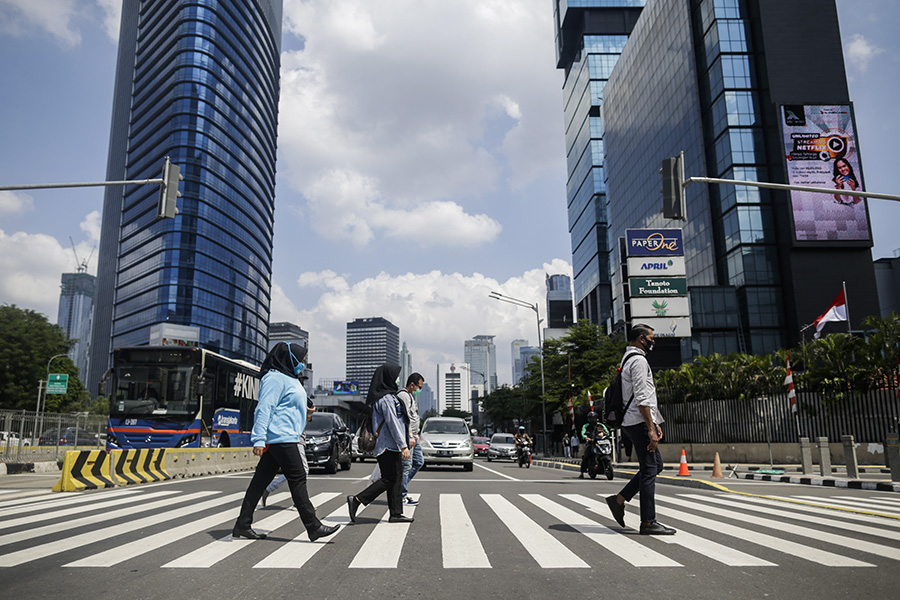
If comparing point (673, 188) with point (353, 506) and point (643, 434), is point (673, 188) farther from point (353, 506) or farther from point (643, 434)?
point (353, 506)

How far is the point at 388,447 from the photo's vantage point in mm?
6738

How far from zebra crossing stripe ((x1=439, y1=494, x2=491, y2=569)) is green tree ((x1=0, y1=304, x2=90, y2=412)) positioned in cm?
4176

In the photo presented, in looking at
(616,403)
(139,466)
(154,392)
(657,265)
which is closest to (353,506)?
(616,403)

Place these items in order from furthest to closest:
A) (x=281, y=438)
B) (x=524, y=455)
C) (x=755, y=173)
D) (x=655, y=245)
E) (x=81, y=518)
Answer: (x=755, y=173) → (x=655, y=245) → (x=524, y=455) → (x=81, y=518) → (x=281, y=438)

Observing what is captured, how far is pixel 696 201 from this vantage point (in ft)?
187

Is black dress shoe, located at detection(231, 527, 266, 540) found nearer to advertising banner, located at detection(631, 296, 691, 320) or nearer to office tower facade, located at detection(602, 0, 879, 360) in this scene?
advertising banner, located at detection(631, 296, 691, 320)

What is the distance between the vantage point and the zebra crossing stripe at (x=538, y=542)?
4.68m

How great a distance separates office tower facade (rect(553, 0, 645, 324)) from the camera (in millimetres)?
90500

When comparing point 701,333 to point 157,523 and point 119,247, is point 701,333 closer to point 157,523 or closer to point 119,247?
point 157,523

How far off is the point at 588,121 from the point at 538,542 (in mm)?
97778

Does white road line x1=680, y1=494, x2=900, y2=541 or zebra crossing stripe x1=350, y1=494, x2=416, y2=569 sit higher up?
zebra crossing stripe x1=350, y1=494, x2=416, y2=569

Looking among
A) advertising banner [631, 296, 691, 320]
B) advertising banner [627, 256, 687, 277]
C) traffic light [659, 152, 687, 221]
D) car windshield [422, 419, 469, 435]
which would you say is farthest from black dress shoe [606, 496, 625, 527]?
advertising banner [627, 256, 687, 277]

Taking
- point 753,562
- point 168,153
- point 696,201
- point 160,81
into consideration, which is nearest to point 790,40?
point 696,201

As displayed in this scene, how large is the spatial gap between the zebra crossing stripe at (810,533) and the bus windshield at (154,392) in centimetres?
1361
